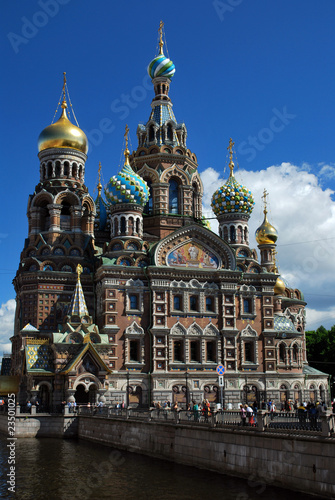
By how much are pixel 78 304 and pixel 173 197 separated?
500 inches

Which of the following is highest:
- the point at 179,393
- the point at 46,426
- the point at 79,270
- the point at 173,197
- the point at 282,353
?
the point at 173,197

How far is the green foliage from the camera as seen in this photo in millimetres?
60666

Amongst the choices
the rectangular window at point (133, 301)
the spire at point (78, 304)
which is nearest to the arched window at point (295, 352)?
the rectangular window at point (133, 301)

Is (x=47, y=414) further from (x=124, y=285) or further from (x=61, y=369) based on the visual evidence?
(x=124, y=285)

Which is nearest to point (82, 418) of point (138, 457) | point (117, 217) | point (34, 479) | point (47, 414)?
point (47, 414)

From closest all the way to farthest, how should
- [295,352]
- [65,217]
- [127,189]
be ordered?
[127,189], [65,217], [295,352]

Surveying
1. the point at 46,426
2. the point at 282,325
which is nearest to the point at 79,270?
the point at 46,426

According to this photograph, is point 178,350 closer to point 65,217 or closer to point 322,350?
point 65,217

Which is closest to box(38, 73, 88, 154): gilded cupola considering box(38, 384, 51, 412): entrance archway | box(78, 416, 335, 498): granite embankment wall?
box(38, 384, 51, 412): entrance archway

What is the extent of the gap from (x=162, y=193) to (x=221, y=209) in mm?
4732

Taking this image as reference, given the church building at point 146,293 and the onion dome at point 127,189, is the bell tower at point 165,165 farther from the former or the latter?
the onion dome at point 127,189

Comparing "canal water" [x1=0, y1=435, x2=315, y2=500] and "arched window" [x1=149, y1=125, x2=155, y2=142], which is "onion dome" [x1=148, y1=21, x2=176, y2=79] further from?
"canal water" [x1=0, y1=435, x2=315, y2=500]

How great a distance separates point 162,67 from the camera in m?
49.7

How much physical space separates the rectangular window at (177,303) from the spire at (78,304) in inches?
240
